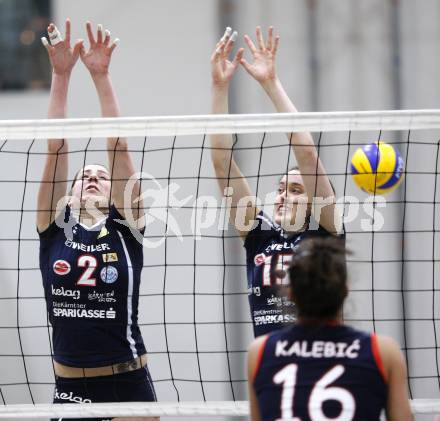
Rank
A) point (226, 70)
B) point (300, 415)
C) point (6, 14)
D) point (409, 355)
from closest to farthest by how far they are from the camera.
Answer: point (300, 415) < point (226, 70) < point (409, 355) < point (6, 14)

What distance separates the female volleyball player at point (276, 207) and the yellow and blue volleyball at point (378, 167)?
0.69 m

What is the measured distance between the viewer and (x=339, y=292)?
2.67 meters

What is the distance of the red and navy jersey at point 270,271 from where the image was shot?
4.27 meters

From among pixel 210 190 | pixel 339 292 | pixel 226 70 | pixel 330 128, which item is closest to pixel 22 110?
pixel 210 190

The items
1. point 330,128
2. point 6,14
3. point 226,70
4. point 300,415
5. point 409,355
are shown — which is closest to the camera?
point 300,415

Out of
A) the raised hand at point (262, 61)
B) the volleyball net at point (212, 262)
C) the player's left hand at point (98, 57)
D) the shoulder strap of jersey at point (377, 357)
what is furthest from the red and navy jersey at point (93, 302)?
the volleyball net at point (212, 262)

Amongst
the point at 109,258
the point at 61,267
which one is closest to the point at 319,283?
the point at 109,258

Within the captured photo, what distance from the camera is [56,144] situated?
470 cm

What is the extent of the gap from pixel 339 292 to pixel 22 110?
581 centimetres

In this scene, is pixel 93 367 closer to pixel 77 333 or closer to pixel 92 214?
pixel 77 333

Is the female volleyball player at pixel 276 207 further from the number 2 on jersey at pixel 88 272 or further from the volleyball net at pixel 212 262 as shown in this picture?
the volleyball net at pixel 212 262

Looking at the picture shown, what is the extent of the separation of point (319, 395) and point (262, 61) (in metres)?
2.41

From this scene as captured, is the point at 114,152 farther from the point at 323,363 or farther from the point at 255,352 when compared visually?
the point at 323,363

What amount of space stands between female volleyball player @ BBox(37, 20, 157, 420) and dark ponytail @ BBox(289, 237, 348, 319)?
1858mm
